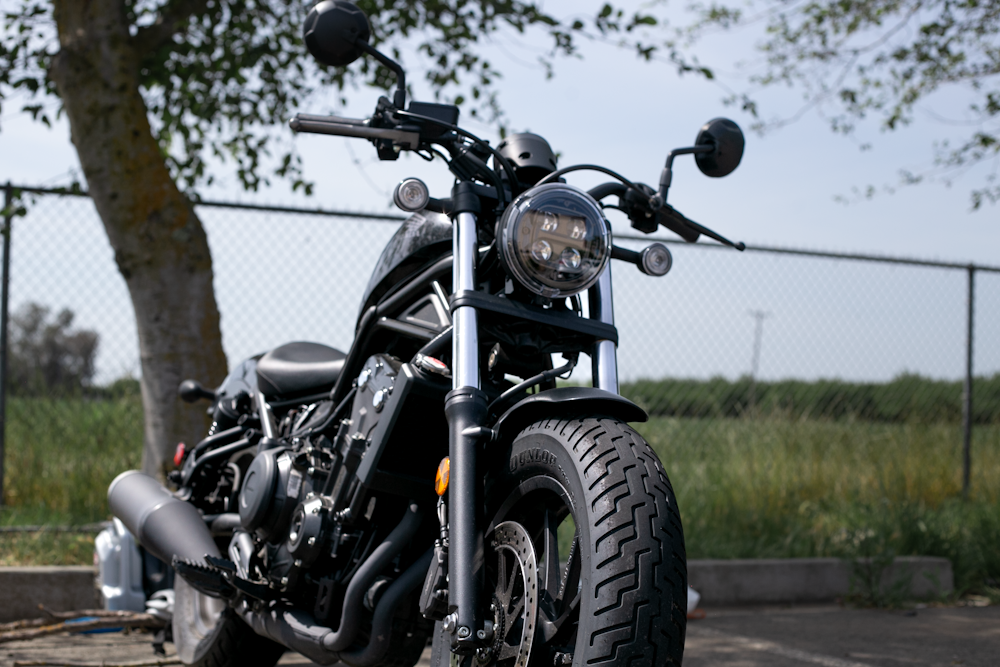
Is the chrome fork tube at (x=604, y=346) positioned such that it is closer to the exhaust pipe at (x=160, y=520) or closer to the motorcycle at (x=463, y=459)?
the motorcycle at (x=463, y=459)

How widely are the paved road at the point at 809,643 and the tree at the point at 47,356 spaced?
2.21 m

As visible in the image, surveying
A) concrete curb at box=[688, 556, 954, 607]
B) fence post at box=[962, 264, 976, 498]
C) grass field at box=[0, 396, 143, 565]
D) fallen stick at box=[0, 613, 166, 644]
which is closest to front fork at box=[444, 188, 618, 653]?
fallen stick at box=[0, 613, 166, 644]

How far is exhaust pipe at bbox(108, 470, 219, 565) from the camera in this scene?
293cm

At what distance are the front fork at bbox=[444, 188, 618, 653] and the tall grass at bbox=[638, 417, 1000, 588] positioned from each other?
11.4 ft

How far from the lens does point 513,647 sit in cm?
183

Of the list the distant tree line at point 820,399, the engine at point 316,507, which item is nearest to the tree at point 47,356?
the engine at point 316,507

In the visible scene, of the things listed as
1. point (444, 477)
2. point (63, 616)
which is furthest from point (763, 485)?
point (444, 477)

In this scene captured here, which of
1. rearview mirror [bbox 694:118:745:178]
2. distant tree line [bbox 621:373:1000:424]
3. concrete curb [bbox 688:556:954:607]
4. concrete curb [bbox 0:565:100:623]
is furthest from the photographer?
distant tree line [bbox 621:373:1000:424]

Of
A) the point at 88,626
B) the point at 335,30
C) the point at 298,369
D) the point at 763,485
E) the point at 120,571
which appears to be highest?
the point at 335,30

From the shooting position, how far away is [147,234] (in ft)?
17.0

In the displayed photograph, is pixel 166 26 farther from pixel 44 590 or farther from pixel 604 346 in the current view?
pixel 604 346

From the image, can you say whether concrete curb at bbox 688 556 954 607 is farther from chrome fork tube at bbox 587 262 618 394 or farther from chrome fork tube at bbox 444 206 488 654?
chrome fork tube at bbox 444 206 488 654

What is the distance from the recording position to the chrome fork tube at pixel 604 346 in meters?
2.15

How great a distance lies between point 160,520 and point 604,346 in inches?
68.3
